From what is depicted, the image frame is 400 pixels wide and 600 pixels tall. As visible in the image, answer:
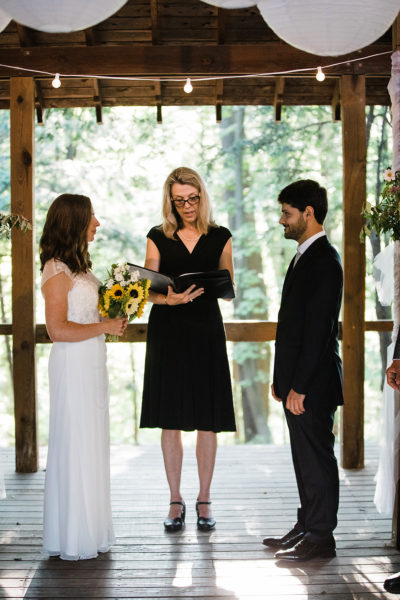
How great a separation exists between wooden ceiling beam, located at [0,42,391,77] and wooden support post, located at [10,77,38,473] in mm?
181

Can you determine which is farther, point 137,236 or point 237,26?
point 137,236

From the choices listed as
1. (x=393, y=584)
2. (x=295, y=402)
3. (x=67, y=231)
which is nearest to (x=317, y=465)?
(x=295, y=402)

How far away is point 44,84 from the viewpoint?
512 cm

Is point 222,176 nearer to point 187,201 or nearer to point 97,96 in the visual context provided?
point 97,96

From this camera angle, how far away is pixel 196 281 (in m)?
3.49

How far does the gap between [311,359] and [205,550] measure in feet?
3.70

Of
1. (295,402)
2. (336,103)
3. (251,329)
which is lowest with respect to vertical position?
(295,402)

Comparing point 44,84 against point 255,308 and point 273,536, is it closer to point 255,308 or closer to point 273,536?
point 273,536

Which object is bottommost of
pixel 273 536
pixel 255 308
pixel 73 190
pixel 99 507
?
pixel 273 536

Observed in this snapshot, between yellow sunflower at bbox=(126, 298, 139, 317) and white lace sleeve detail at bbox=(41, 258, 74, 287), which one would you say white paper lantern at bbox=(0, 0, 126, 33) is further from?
yellow sunflower at bbox=(126, 298, 139, 317)

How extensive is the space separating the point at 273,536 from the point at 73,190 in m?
6.82

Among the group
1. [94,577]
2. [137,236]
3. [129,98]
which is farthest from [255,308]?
[94,577]

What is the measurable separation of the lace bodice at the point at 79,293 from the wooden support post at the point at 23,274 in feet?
5.50

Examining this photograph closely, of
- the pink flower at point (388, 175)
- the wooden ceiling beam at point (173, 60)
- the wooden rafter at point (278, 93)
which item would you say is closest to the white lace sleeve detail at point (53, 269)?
the pink flower at point (388, 175)
